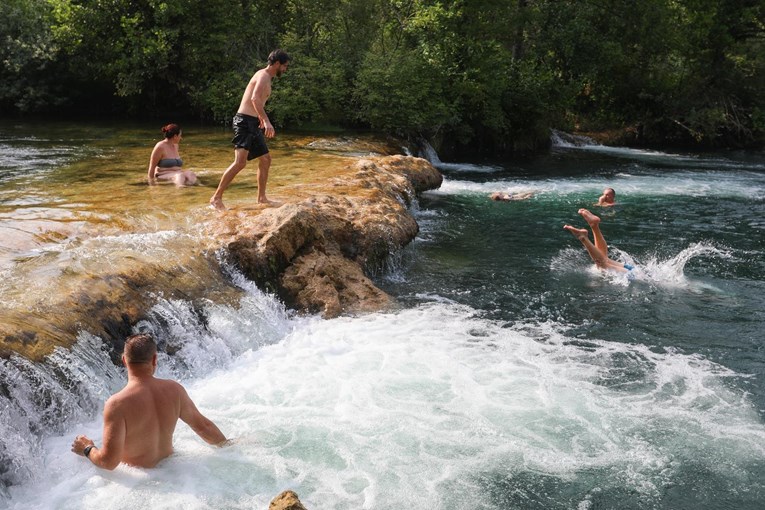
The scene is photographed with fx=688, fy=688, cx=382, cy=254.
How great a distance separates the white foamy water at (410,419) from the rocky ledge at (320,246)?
481 millimetres

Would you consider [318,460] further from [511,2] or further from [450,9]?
[511,2]

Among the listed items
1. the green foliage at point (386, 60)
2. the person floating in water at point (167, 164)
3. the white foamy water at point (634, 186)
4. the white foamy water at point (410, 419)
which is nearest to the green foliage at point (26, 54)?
the green foliage at point (386, 60)

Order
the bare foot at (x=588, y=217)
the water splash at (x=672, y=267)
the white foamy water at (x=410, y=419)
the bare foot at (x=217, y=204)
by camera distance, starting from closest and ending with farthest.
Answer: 1. the white foamy water at (x=410, y=419)
2. the bare foot at (x=217, y=204)
3. the water splash at (x=672, y=267)
4. the bare foot at (x=588, y=217)

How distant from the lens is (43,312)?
5418 mm

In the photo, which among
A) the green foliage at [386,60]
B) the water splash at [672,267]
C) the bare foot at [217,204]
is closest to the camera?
the bare foot at [217,204]

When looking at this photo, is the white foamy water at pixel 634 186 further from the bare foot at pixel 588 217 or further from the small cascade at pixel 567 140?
the small cascade at pixel 567 140

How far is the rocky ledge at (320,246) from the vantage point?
780cm

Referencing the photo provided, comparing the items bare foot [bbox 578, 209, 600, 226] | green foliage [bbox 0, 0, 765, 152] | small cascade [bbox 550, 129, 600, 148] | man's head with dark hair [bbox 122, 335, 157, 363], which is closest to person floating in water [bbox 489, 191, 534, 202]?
green foliage [bbox 0, 0, 765, 152]

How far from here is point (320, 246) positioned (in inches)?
334

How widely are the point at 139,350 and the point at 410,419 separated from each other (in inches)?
89.0

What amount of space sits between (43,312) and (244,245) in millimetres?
2652

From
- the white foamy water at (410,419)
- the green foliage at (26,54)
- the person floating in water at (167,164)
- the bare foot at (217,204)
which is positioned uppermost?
the green foliage at (26,54)

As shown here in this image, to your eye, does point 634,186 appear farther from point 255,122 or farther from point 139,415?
point 139,415

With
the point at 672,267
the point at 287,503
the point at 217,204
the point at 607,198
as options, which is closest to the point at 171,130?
the point at 217,204
